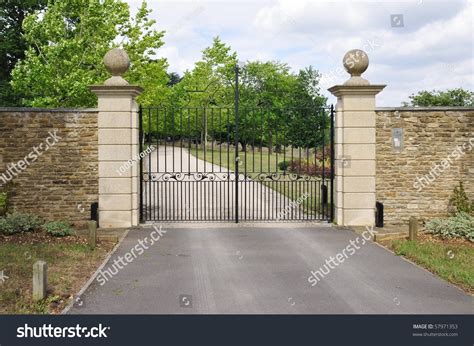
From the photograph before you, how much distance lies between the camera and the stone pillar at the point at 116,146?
11.8 m

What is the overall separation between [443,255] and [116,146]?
7370 mm

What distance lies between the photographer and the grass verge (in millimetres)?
7793

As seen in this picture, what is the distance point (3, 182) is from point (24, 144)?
40.1 inches

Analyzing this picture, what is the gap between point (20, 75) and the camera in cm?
2009

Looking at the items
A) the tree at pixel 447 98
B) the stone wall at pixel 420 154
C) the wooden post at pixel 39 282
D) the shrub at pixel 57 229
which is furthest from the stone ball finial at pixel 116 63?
the tree at pixel 447 98

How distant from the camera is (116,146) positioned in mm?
11805

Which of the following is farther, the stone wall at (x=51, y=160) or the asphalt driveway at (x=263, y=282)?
the stone wall at (x=51, y=160)

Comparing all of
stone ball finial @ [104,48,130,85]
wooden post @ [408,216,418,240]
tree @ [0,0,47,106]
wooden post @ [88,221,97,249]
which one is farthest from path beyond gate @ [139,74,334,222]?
tree @ [0,0,47,106]

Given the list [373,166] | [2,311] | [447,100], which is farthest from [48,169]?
[447,100]

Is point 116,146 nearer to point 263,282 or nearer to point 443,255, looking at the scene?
point 263,282

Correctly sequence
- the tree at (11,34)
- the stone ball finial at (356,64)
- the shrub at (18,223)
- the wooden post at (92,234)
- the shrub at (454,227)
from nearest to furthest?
→ 1. the wooden post at (92,234)
2. the shrub at (454,227)
3. the shrub at (18,223)
4. the stone ball finial at (356,64)
5. the tree at (11,34)

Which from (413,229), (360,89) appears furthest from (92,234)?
(360,89)

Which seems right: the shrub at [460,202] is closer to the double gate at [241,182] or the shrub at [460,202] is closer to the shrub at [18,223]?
the double gate at [241,182]

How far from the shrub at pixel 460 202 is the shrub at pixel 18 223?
9.87 m
